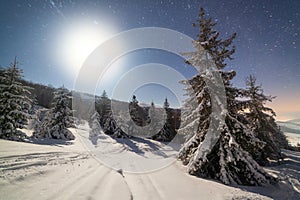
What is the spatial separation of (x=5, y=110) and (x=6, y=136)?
8.69ft

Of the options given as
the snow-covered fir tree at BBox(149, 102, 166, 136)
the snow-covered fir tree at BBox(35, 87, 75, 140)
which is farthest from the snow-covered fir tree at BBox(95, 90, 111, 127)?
the snow-covered fir tree at BBox(35, 87, 75, 140)

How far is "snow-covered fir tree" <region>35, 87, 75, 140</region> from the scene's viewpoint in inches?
875

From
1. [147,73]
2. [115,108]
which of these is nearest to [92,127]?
[115,108]

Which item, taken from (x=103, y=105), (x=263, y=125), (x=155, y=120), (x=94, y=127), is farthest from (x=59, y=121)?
(x=263, y=125)

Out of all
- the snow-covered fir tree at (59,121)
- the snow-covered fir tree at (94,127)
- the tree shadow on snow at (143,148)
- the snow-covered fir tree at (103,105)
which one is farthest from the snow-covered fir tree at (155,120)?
the snow-covered fir tree at (59,121)

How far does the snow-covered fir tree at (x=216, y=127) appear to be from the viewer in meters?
8.06

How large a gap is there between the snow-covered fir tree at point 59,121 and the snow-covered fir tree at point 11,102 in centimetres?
634

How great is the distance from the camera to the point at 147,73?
17547mm

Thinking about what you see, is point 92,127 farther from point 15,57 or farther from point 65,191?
point 65,191

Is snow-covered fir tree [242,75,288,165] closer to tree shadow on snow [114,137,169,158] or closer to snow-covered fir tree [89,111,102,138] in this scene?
tree shadow on snow [114,137,169,158]

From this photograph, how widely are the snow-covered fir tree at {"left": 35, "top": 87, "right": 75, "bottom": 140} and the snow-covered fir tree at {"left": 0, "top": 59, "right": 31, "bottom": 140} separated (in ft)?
20.8

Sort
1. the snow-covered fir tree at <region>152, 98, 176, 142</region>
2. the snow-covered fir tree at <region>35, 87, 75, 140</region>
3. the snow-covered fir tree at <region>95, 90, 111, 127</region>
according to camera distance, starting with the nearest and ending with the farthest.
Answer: the snow-covered fir tree at <region>35, 87, 75, 140</region>
the snow-covered fir tree at <region>152, 98, 176, 142</region>
the snow-covered fir tree at <region>95, 90, 111, 127</region>

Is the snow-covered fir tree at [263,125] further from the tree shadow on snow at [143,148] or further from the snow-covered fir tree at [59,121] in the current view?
the snow-covered fir tree at [59,121]

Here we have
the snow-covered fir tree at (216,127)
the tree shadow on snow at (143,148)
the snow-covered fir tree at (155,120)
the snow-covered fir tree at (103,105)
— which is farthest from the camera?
the snow-covered fir tree at (103,105)
